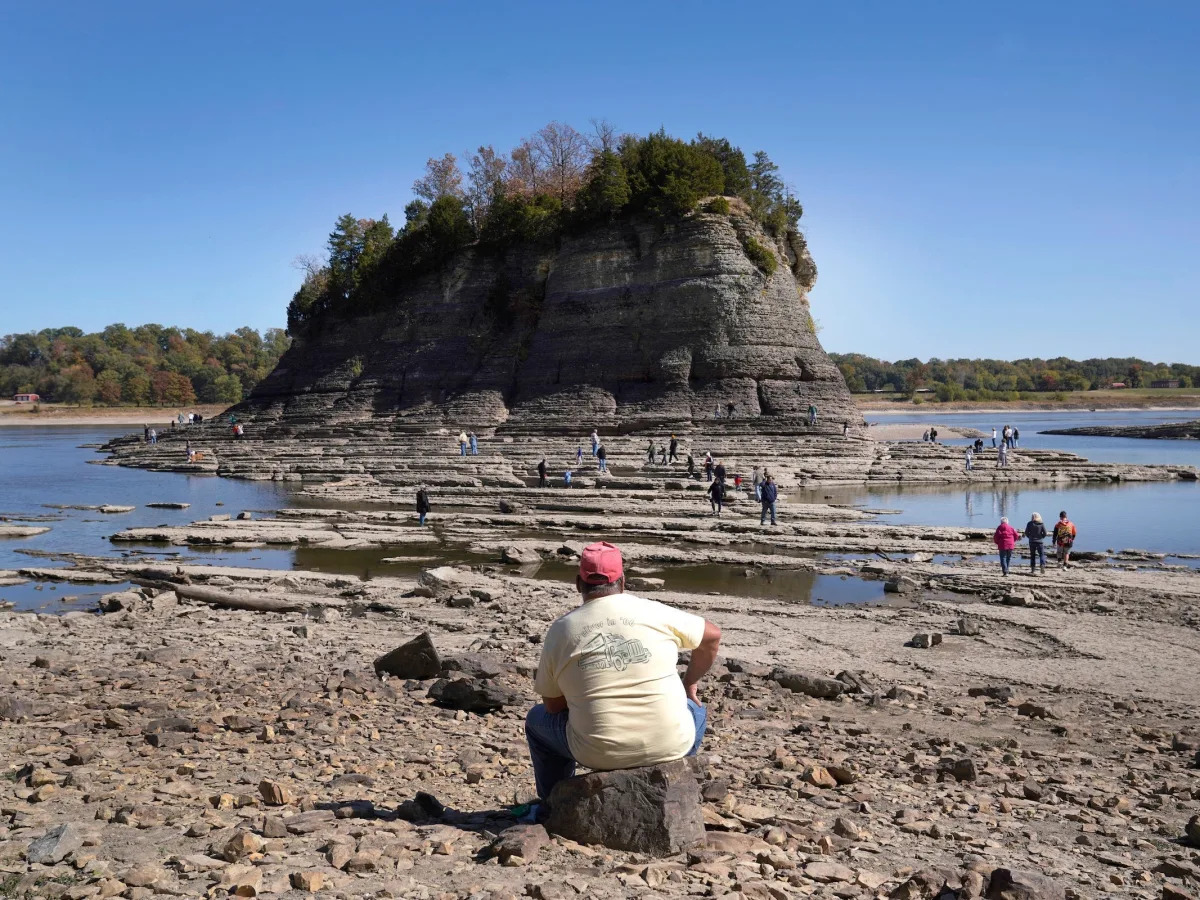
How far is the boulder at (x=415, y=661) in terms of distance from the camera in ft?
33.0

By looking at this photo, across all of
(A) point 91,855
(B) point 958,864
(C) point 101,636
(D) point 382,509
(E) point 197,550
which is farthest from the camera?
(D) point 382,509

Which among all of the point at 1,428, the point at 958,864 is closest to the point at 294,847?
the point at 958,864

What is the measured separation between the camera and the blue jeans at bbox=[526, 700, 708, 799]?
5258mm

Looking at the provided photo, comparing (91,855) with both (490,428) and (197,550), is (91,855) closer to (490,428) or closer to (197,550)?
(197,550)

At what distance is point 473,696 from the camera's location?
8.76 meters

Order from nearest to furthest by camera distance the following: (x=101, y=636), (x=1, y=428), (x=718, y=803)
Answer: (x=718, y=803)
(x=101, y=636)
(x=1, y=428)

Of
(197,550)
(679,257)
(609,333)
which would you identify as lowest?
(197,550)

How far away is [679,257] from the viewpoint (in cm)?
5259

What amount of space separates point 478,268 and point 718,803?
58663 mm

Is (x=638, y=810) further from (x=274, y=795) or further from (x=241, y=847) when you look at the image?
(x=274, y=795)

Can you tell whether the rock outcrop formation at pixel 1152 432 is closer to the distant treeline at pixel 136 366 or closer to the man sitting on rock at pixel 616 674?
the man sitting on rock at pixel 616 674

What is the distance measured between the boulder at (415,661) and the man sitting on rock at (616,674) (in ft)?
17.0

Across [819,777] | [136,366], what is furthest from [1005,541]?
[136,366]

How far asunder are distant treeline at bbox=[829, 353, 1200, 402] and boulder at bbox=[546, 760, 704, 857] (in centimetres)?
14977
